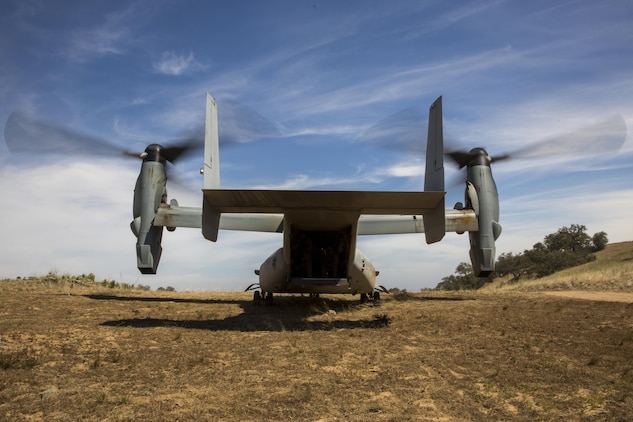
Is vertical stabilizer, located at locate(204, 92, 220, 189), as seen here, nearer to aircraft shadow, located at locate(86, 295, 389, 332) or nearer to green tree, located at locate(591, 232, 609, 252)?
aircraft shadow, located at locate(86, 295, 389, 332)

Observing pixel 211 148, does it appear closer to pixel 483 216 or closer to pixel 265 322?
pixel 265 322

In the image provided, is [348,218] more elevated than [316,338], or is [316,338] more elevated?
[348,218]

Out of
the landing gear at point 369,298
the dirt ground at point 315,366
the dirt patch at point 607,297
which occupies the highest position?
the landing gear at point 369,298

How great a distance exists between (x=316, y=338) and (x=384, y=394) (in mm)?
4136

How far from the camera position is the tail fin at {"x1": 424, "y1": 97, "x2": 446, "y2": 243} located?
40.2 feet

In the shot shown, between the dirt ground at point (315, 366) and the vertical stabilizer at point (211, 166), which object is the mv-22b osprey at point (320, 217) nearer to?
the vertical stabilizer at point (211, 166)

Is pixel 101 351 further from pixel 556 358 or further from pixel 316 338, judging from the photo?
pixel 556 358

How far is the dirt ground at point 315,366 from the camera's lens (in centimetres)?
614

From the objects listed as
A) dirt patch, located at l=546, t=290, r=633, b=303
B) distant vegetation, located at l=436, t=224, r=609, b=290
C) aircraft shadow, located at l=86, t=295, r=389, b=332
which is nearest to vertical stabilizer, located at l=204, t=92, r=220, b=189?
aircraft shadow, located at l=86, t=295, r=389, b=332

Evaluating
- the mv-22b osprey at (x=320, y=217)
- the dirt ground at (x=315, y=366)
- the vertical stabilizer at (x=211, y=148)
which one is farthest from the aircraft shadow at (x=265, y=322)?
the vertical stabilizer at (x=211, y=148)

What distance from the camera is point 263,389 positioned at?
6871mm

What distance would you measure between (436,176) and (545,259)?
131ft

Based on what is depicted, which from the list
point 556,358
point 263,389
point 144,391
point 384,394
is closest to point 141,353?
point 144,391

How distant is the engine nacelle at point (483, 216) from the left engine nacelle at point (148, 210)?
44.0 ft
